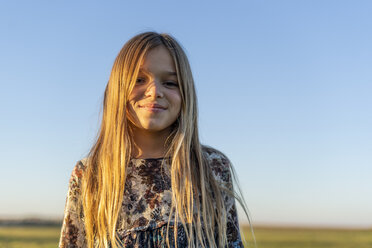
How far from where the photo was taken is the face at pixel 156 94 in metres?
3.26

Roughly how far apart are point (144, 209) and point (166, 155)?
1.28 feet

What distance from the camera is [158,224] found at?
10.5 feet

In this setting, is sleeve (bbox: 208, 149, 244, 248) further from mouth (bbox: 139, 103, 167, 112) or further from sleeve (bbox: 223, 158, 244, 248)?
mouth (bbox: 139, 103, 167, 112)

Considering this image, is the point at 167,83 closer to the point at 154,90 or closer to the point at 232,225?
the point at 154,90

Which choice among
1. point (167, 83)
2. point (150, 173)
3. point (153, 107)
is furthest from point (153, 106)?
point (150, 173)

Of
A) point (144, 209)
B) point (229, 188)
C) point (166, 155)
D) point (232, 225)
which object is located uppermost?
point (166, 155)

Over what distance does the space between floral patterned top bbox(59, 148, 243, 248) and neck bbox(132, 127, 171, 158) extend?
0.18ft

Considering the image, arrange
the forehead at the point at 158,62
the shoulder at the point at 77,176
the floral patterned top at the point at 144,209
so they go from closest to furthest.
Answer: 1. the floral patterned top at the point at 144,209
2. the forehead at the point at 158,62
3. the shoulder at the point at 77,176

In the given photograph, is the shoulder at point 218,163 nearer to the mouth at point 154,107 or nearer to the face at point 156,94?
the face at point 156,94

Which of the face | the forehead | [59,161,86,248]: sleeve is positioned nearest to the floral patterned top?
[59,161,86,248]: sleeve

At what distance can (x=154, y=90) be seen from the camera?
3.23 metres

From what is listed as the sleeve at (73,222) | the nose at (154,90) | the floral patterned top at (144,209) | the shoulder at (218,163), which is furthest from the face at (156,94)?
the sleeve at (73,222)

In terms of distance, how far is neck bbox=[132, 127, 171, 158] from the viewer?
3396 millimetres

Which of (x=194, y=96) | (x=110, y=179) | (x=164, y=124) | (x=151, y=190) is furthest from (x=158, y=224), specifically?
(x=194, y=96)
